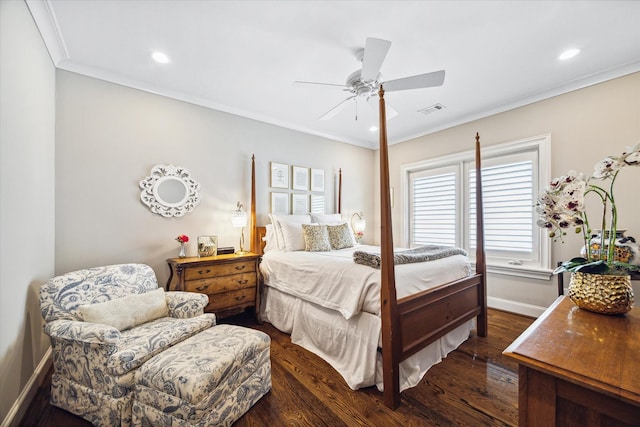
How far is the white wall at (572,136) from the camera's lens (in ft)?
8.40

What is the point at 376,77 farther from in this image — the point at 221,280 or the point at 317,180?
the point at 221,280

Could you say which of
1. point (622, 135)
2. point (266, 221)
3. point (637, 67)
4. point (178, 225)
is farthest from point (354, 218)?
point (637, 67)

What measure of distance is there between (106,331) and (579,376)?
206cm

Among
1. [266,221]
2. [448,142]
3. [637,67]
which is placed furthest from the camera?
[448,142]

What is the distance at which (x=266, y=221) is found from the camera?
12.2 ft

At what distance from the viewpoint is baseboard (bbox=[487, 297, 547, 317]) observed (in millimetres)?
3132

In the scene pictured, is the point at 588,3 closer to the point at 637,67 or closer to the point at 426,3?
the point at 426,3

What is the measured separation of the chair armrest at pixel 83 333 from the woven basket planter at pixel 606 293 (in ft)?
7.70

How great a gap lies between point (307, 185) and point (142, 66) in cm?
243

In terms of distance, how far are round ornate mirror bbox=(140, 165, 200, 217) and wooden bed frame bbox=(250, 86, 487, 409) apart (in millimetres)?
2359

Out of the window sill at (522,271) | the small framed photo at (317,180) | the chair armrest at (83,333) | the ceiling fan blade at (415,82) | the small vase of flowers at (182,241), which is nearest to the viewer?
the chair armrest at (83,333)

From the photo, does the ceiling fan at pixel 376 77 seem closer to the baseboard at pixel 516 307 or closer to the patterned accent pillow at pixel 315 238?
the patterned accent pillow at pixel 315 238

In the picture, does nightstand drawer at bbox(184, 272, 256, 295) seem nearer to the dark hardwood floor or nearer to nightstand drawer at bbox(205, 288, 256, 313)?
nightstand drawer at bbox(205, 288, 256, 313)

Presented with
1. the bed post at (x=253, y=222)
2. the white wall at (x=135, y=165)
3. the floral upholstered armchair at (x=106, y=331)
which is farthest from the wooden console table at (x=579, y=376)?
the white wall at (x=135, y=165)
